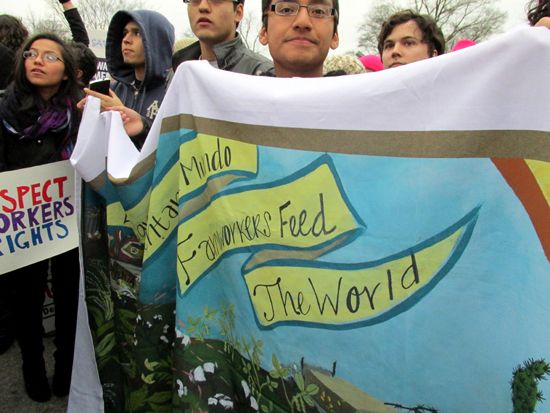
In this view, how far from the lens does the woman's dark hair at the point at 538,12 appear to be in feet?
4.00

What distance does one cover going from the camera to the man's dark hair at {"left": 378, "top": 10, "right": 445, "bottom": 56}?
7.61ft

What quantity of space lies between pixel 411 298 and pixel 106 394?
117cm

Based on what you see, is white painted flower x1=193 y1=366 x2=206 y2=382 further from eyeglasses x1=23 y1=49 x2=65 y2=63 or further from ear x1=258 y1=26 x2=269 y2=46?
eyeglasses x1=23 y1=49 x2=65 y2=63

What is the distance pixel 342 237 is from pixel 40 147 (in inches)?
65.9

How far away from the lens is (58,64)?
2.17 m

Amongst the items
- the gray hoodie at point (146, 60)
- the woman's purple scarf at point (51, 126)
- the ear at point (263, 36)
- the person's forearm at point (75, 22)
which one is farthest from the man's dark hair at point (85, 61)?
the ear at point (263, 36)

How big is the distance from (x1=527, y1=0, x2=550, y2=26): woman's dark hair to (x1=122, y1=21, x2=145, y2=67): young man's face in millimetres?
1734

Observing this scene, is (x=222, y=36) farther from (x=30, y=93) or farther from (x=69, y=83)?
(x=30, y=93)

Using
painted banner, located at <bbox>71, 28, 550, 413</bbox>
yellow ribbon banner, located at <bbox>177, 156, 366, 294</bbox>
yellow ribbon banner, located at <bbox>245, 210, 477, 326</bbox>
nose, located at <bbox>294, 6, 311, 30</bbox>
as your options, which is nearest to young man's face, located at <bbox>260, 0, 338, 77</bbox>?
nose, located at <bbox>294, 6, 311, 30</bbox>

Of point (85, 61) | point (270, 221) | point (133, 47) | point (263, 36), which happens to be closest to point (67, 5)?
point (85, 61)

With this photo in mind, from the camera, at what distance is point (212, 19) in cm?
202

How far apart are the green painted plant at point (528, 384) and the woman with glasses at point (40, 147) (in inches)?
78.5

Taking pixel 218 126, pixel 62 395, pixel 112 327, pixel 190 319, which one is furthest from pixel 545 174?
pixel 62 395

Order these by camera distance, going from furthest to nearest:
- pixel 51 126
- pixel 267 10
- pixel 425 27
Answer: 1. pixel 425 27
2. pixel 51 126
3. pixel 267 10
